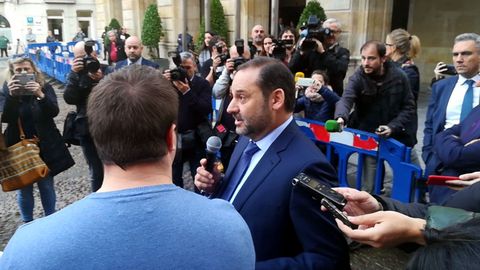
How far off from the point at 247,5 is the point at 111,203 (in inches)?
480

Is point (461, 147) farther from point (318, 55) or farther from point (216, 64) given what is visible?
point (216, 64)

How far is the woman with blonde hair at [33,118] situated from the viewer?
362 cm

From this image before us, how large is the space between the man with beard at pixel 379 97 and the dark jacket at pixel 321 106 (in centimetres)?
30

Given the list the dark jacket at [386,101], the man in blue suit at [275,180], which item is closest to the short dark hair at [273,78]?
the man in blue suit at [275,180]

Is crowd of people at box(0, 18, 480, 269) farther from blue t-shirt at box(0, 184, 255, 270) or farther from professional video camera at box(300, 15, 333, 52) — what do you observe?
professional video camera at box(300, 15, 333, 52)

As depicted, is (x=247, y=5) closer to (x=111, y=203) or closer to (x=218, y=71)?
(x=218, y=71)

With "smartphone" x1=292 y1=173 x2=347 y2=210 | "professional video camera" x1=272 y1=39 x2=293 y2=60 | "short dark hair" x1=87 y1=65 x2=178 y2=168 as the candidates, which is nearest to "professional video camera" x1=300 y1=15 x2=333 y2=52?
"professional video camera" x1=272 y1=39 x2=293 y2=60

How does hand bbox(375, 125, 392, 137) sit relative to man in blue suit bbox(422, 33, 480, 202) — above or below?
below

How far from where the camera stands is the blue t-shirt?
91 centimetres

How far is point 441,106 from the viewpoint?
3.46 m

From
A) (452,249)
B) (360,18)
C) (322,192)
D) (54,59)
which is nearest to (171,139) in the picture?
(322,192)

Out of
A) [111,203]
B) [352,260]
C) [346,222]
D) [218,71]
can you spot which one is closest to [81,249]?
[111,203]

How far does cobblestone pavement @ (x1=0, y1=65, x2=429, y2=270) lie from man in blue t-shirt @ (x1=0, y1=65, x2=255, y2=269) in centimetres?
271

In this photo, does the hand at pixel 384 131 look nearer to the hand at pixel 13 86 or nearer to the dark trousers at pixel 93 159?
the dark trousers at pixel 93 159
